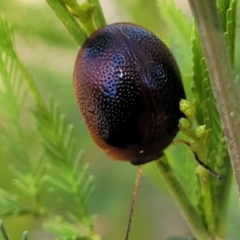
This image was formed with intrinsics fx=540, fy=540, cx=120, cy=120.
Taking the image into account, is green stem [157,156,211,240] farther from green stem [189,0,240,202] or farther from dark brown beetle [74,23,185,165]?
green stem [189,0,240,202]

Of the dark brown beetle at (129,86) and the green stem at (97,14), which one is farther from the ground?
the green stem at (97,14)

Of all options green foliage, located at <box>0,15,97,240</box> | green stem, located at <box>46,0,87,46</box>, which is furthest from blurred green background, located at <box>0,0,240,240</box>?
green stem, located at <box>46,0,87,46</box>

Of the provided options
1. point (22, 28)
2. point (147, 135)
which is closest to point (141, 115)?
point (147, 135)

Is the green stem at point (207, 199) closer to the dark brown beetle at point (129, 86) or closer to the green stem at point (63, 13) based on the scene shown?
the dark brown beetle at point (129, 86)

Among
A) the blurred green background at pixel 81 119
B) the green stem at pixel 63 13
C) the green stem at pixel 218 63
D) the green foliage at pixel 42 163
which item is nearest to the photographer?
the green stem at pixel 218 63

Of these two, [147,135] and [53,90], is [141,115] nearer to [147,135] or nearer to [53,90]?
[147,135]

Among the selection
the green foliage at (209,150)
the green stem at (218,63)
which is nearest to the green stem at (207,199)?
the green foliage at (209,150)

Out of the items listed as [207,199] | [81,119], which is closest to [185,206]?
[207,199]

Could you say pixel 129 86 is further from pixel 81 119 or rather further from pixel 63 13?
pixel 81 119
